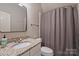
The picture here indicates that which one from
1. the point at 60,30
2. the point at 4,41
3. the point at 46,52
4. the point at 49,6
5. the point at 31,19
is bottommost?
the point at 46,52

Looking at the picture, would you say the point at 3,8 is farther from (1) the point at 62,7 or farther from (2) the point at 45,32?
(1) the point at 62,7

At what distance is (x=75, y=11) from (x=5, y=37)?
1.12 metres

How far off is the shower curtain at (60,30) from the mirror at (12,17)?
0.32m

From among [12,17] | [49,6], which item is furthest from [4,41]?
[49,6]

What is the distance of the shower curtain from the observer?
4.82ft

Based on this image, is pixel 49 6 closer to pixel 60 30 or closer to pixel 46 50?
pixel 60 30

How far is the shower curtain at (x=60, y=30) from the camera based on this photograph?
1.47 metres

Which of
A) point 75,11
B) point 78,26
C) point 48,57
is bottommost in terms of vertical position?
point 48,57

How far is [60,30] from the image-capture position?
1502 mm

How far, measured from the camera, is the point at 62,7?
1479 mm

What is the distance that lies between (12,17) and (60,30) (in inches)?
30.5

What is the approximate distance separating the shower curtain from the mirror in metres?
0.32

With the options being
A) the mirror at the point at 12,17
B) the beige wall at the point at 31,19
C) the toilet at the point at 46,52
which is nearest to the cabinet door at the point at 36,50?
the toilet at the point at 46,52

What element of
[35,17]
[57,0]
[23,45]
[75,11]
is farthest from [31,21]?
[75,11]
